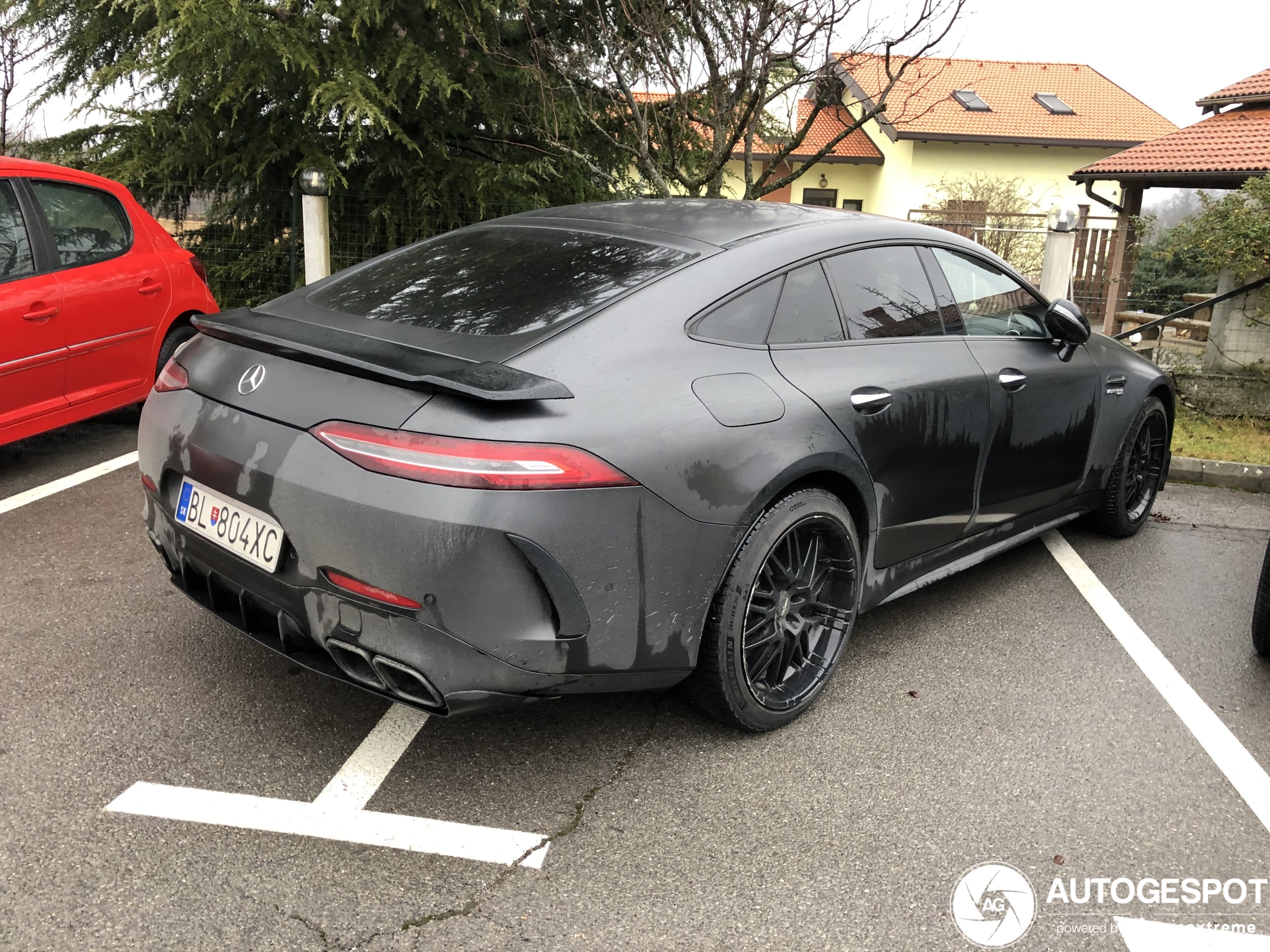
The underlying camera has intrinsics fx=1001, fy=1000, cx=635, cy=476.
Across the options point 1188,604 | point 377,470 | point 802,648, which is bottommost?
point 1188,604

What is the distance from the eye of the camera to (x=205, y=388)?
2678mm

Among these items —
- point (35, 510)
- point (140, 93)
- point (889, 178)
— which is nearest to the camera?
point (35, 510)

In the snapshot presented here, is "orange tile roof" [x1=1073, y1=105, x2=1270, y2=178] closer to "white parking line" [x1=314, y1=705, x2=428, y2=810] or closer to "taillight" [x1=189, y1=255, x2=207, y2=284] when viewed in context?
"taillight" [x1=189, y1=255, x2=207, y2=284]

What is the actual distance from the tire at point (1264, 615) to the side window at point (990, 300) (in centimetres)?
120

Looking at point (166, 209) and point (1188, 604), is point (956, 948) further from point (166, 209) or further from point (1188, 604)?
point (166, 209)

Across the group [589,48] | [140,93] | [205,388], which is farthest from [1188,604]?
[140,93]

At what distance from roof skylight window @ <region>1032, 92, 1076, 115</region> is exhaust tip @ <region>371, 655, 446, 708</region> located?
33.5 meters

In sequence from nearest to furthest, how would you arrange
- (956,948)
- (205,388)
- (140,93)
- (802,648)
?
(956,948) < (205,388) < (802,648) < (140,93)

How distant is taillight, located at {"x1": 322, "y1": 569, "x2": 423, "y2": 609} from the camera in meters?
2.24

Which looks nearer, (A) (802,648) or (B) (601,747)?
(B) (601,747)

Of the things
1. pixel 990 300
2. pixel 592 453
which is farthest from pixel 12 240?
pixel 990 300

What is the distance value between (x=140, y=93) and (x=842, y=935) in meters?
8.84

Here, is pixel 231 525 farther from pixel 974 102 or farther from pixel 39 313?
pixel 974 102

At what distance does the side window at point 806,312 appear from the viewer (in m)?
2.94
